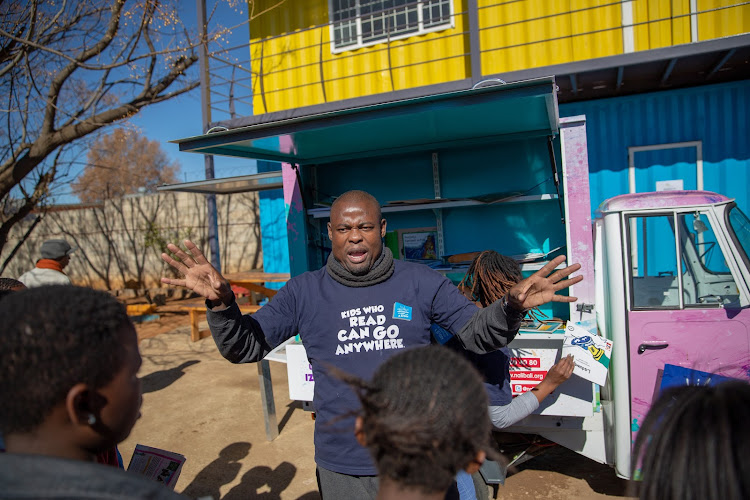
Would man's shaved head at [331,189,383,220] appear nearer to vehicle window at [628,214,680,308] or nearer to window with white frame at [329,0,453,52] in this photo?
vehicle window at [628,214,680,308]

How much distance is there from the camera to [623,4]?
6.11 metres

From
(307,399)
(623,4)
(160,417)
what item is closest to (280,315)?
(307,399)

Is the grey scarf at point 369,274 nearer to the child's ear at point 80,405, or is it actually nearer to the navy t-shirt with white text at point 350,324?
the navy t-shirt with white text at point 350,324

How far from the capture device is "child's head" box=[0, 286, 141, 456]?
974mm

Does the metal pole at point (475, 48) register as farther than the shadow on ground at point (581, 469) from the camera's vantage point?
Yes

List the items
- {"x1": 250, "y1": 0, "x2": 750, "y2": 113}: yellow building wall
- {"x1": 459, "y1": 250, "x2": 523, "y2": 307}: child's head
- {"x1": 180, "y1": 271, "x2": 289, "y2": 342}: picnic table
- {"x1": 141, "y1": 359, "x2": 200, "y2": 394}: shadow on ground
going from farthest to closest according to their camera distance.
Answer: {"x1": 180, "y1": 271, "x2": 289, "y2": 342}: picnic table → {"x1": 141, "y1": 359, "x2": 200, "y2": 394}: shadow on ground → {"x1": 250, "y1": 0, "x2": 750, "y2": 113}: yellow building wall → {"x1": 459, "y1": 250, "x2": 523, "y2": 307}: child's head

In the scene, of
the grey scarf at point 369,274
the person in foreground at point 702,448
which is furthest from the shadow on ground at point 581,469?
the person in foreground at point 702,448

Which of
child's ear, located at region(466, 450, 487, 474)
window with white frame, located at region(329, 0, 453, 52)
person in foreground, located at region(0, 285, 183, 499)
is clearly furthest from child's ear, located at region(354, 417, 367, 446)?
window with white frame, located at region(329, 0, 453, 52)

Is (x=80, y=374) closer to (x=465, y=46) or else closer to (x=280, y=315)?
(x=280, y=315)

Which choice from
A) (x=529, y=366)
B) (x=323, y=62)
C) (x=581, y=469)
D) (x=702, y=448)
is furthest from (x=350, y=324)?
(x=323, y=62)

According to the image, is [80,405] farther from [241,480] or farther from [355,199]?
[241,480]

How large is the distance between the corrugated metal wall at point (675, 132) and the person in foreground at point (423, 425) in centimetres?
594

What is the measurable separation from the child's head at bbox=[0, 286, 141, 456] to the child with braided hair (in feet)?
5.58

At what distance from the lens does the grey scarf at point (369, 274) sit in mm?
2232
